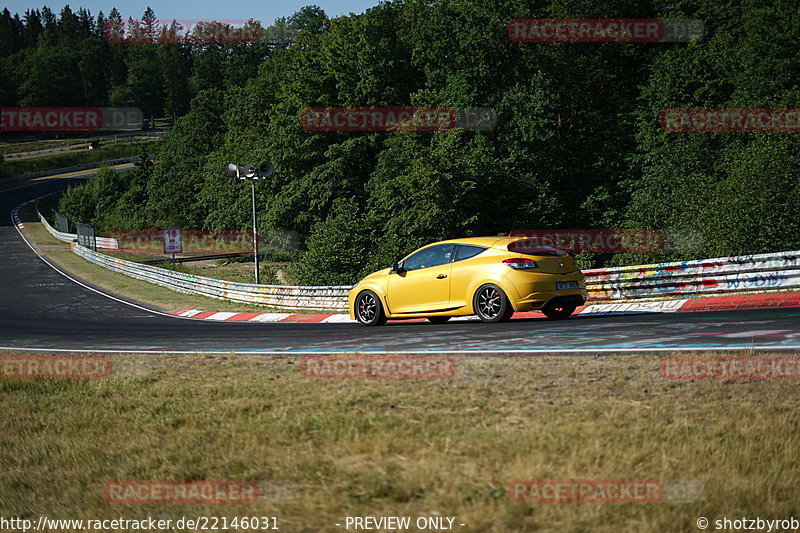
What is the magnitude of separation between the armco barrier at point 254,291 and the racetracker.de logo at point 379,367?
50.7 feet

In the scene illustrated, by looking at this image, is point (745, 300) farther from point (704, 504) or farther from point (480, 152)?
point (480, 152)

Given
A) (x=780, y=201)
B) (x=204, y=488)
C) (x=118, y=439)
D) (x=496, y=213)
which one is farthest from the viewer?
(x=496, y=213)

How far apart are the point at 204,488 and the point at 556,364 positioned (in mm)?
3935

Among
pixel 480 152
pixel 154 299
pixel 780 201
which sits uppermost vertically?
pixel 480 152

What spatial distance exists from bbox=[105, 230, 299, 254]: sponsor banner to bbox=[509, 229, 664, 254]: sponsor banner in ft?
53.5

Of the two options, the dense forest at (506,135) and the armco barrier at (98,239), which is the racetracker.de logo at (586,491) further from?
the armco barrier at (98,239)

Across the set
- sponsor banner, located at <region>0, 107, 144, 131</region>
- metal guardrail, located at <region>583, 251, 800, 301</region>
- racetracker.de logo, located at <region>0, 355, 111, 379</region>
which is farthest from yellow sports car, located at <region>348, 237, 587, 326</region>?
sponsor banner, located at <region>0, 107, 144, 131</region>

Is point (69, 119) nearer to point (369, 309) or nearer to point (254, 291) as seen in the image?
point (254, 291)

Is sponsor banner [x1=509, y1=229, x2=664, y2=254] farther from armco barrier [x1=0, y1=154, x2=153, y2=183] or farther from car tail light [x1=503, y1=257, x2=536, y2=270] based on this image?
armco barrier [x1=0, y1=154, x2=153, y2=183]

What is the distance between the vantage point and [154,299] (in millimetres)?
30953

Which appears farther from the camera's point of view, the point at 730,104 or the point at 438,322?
the point at 730,104

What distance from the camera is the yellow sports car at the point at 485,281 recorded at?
11977 millimetres

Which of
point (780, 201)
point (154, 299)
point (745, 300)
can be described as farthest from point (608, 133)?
point (745, 300)

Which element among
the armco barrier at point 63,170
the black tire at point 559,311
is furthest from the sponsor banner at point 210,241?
the armco barrier at point 63,170
